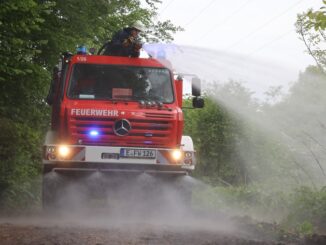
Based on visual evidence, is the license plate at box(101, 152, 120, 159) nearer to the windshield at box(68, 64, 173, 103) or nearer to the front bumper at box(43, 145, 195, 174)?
the front bumper at box(43, 145, 195, 174)

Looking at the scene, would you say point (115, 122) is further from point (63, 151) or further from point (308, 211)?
point (308, 211)

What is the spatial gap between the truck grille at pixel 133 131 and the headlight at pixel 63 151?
0.26 metres

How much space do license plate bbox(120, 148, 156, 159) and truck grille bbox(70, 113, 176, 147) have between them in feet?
0.39

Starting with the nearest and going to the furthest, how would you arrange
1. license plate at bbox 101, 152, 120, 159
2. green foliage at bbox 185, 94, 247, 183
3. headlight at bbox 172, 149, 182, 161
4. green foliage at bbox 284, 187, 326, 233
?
green foliage at bbox 284, 187, 326, 233 < license plate at bbox 101, 152, 120, 159 < headlight at bbox 172, 149, 182, 161 < green foliage at bbox 185, 94, 247, 183

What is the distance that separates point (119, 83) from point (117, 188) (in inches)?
81.7

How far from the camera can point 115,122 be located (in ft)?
33.1

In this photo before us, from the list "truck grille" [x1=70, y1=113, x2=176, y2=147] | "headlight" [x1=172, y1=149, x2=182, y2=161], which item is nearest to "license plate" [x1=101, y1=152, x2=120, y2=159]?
"truck grille" [x1=70, y1=113, x2=176, y2=147]

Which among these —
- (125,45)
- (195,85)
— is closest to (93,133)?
(125,45)

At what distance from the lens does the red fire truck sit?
990 cm

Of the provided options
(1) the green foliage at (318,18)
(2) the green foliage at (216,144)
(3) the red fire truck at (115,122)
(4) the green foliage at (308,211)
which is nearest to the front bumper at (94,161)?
(3) the red fire truck at (115,122)

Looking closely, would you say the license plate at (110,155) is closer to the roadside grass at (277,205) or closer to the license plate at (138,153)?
the license plate at (138,153)

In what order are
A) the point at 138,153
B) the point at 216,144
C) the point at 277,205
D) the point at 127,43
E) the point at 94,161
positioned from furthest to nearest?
the point at 216,144, the point at 277,205, the point at 127,43, the point at 138,153, the point at 94,161

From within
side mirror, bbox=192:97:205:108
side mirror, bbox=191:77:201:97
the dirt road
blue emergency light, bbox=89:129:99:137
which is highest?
side mirror, bbox=191:77:201:97

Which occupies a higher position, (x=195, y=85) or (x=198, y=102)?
(x=195, y=85)
